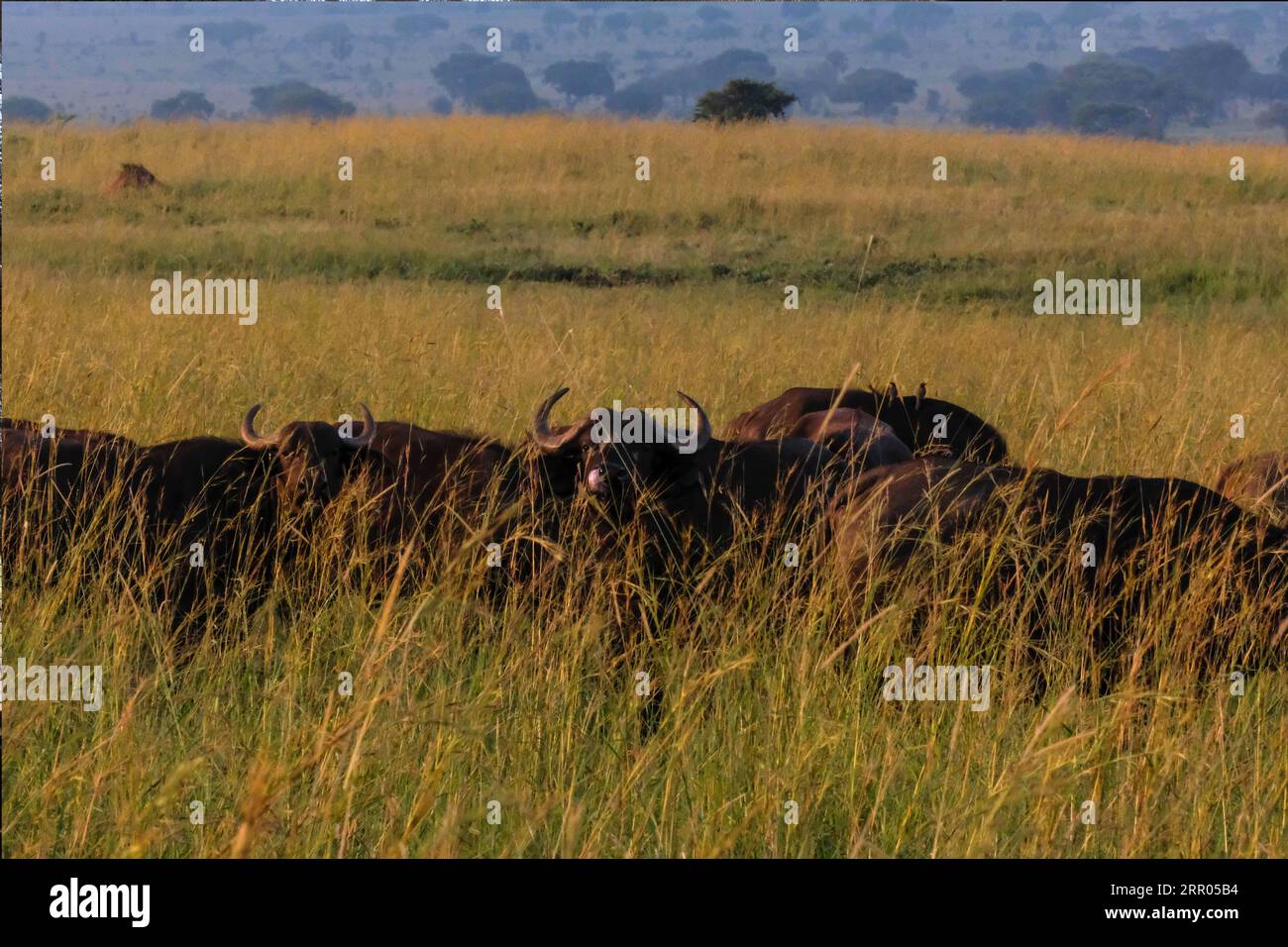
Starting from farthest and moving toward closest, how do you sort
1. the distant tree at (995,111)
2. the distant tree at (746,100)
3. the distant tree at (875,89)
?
1. the distant tree at (875,89)
2. the distant tree at (995,111)
3. the distant tree at (746,100)

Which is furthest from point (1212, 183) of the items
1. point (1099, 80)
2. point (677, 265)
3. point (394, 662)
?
point (1099, 80)

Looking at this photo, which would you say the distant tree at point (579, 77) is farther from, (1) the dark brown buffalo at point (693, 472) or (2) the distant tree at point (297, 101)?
(1) the dark brown buffalo at point (693, 472)

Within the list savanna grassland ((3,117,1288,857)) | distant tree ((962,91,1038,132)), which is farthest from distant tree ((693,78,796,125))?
distant tree ((962,91,1038,132))

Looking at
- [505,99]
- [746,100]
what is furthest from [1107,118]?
[746,100]

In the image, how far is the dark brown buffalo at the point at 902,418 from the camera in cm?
737

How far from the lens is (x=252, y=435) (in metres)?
6.05

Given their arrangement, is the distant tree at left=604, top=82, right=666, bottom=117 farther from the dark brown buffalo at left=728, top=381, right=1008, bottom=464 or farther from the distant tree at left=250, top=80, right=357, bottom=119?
the dark brown buffalo at left=728, top=381, right=1008, bottom=464

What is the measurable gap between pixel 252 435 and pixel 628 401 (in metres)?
2.71

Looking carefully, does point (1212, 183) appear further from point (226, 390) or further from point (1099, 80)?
point (1099, 80)

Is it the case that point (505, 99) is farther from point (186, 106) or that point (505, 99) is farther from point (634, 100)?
point (186, 106)

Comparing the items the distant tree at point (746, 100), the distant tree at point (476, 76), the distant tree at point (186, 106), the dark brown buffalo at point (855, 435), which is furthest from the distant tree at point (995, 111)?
the dark brown buffalo at point (855, 435)

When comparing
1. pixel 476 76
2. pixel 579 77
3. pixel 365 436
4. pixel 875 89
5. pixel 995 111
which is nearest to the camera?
pixel 365 436

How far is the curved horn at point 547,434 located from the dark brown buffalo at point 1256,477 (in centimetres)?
254
